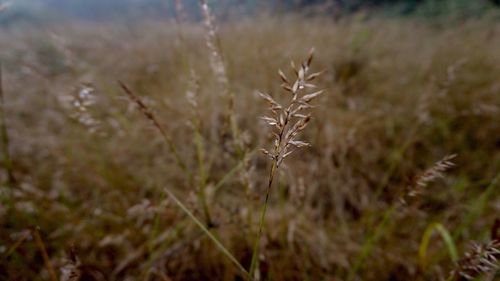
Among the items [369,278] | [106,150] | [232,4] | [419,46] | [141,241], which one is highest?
[232,4]

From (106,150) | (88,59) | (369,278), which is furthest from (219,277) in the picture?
(88,59)

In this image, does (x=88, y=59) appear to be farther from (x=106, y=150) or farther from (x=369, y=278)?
(x=369, y=278)

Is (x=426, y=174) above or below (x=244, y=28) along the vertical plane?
below

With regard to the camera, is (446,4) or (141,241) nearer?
(141,241)

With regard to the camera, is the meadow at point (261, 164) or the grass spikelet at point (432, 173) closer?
the grass spikelet at point (432, 173)

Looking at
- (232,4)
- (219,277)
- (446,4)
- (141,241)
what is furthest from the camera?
(446,4)

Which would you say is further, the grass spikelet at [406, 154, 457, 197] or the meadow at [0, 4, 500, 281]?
the meadow at [0, 4, 500, 281]

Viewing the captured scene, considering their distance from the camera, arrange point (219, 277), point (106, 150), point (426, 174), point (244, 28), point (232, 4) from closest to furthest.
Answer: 1. point (426, 174)
2. point (219, 277)
3. point (106, 150)
4. point (232, 4)
5. point (244, 28)

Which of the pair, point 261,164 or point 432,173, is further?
point 261,164
